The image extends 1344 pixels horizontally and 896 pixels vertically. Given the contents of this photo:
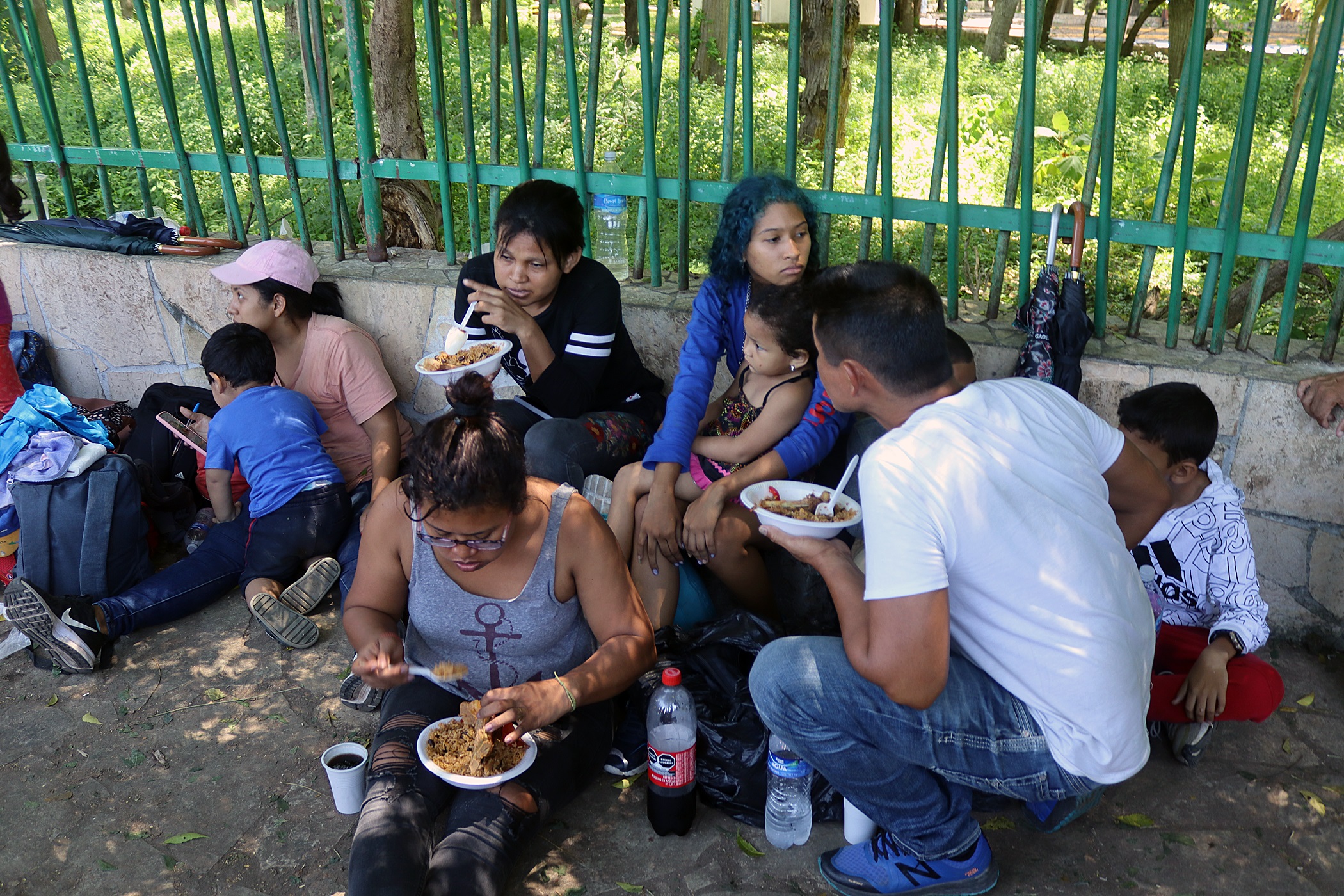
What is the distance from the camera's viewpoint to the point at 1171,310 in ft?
10.6

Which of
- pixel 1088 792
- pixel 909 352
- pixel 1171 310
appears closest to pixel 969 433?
pixel 909 352

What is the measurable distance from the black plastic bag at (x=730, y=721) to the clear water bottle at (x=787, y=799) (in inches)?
1.9

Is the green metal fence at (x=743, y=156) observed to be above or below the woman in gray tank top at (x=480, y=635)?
above

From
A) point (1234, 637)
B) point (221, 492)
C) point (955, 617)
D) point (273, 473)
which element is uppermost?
point (955, 617)

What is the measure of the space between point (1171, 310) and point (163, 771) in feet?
10.9

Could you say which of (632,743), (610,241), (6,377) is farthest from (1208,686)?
(6,377)

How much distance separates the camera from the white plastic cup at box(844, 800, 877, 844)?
2.37 meters

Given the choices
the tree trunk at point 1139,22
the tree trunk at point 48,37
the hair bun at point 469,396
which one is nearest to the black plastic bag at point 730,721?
the hair bun at point 469,396

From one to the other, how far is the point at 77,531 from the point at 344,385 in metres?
1.01

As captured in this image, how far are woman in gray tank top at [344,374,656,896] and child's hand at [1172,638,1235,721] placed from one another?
142 centimetres

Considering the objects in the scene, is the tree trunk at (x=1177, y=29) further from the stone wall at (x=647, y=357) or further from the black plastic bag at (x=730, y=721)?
the black plastic bag at (x=730, y=721)

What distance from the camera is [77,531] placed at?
3428 millimetres

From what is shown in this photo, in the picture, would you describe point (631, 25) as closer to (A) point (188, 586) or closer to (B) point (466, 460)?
(A) point (188, 586)

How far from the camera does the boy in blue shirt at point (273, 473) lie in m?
3.46
